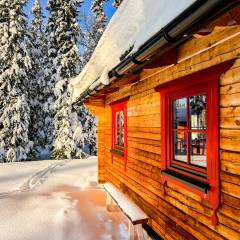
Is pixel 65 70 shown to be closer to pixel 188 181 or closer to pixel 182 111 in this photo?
pixel 182 111

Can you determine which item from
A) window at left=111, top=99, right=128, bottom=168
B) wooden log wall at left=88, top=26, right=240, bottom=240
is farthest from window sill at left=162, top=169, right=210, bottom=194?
window at left=111, top=99, right=128, bottom=168

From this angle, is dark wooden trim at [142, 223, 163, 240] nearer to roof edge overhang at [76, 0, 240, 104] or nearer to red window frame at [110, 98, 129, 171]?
red window frame at [110, 98, 129, 171]

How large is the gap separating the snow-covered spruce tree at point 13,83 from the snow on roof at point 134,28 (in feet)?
37.7

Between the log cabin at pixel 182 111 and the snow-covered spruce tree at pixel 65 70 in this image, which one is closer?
the log cabin at pixel 182 111

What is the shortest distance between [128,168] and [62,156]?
1416cm

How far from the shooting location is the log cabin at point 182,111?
3055 millimetres

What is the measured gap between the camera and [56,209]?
26.1ft

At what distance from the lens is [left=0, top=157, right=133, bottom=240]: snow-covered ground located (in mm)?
6148

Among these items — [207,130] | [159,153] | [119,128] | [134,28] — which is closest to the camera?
[207,130]

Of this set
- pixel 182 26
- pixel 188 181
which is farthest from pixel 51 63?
pixel 182 26

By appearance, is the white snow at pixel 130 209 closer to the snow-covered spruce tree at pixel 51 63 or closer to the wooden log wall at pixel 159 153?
the wooden log wall at pixel 159 153

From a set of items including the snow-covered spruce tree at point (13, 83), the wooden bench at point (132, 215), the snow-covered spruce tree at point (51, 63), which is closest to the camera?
the wooden bench at point (132, 215)

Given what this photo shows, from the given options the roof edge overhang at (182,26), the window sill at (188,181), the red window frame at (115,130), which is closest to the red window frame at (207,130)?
the window sill at (188,181)

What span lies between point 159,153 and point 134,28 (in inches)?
91.6
